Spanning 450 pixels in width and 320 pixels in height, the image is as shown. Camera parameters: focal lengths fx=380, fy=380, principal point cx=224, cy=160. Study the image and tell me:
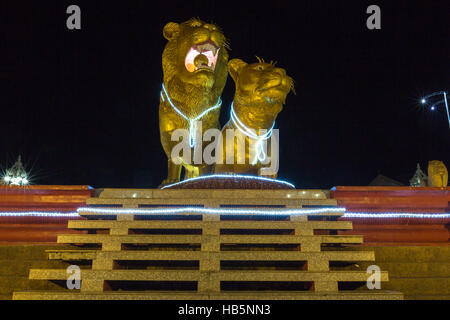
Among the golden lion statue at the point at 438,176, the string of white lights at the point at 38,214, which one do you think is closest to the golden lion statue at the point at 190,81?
the string of white lights at the point at 38,214

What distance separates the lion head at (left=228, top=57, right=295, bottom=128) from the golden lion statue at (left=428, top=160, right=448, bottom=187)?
255 cm

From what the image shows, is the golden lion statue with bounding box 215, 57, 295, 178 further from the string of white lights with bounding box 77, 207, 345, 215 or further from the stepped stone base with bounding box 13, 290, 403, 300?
the stepped stone base with bounding box 13, 290, 403, 300

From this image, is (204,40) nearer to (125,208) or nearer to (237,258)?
(125,208)

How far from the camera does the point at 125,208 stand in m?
4.27

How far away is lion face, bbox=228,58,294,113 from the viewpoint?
5176 millimetres

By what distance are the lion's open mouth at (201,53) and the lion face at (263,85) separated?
0.78 metres

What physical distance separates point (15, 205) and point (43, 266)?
4.26 ft

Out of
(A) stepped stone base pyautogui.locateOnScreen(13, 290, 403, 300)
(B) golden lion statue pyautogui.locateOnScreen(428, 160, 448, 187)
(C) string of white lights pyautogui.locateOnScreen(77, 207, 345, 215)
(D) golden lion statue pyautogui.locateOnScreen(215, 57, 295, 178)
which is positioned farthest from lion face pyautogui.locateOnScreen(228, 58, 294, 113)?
(A) stepped stone base pyautogui.locateOnScreen(13, 290, 403, 300)

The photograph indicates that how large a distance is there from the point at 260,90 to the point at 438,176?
300 centimetres

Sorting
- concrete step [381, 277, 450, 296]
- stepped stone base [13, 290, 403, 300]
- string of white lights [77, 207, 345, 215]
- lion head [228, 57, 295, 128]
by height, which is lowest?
stepped stone base [13, 290, 403, 300]

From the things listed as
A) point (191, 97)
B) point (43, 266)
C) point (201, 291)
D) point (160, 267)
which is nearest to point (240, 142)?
point (191, 97)

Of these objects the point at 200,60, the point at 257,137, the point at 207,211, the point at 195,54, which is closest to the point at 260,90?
the point at 257,137

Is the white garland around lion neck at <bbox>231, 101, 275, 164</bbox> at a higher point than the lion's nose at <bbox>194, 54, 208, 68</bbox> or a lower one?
lower

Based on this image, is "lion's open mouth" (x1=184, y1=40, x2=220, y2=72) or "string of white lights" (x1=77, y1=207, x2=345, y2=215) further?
"lion's open mouth" (x1=184, y1=40, x2=220, y2=72)
